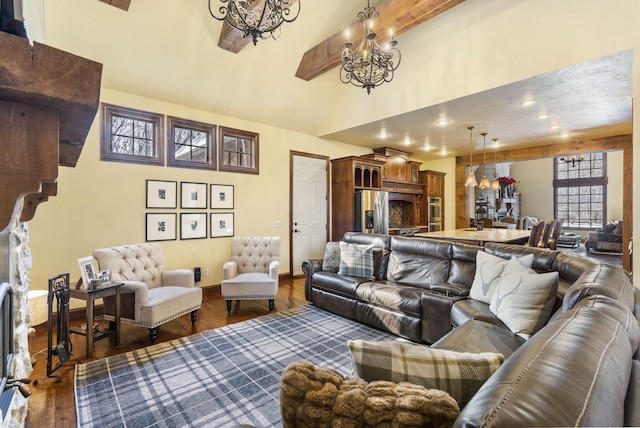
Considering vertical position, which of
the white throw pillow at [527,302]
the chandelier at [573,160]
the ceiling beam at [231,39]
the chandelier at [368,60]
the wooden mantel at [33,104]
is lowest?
the white throw pillow at [527,302]

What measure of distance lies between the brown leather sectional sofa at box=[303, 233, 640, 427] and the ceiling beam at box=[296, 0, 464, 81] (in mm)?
2531

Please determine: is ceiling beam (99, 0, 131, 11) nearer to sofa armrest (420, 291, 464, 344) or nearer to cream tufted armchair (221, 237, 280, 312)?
cream tufted armchair (221, 237, 280, 312)

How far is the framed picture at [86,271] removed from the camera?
253cm

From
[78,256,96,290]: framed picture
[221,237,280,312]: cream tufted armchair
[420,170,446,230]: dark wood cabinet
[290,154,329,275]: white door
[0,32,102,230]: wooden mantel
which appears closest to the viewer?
[0,32,102,230]: wooden mantel

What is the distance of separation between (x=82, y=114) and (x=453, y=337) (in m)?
2.01

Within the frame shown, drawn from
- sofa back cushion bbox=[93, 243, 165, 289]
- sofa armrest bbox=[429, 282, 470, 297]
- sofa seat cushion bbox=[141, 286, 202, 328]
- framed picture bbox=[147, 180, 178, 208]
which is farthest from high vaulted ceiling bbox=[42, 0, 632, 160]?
sofa seat cushion bbox=[141, 286, 202, 328]

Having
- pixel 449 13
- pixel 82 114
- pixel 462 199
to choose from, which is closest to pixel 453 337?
pixel 82 114

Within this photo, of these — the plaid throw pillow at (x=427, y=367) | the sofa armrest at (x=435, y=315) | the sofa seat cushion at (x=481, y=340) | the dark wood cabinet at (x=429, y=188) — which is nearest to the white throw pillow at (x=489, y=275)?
the sofa armrest at (x=435, y=315)

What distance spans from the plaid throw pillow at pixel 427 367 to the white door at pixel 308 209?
4.62 meters

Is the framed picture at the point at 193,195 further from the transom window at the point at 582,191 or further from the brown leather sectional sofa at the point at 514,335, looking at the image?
the transom window at the point at 582,191

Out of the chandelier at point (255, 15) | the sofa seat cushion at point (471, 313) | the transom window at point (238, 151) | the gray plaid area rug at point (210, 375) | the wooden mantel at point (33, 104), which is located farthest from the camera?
the transom window at point (238, 151)

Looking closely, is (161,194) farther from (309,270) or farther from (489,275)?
(489,275)

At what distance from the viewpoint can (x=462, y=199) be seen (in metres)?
7.62

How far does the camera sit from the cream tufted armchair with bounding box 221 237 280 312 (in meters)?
3.53
